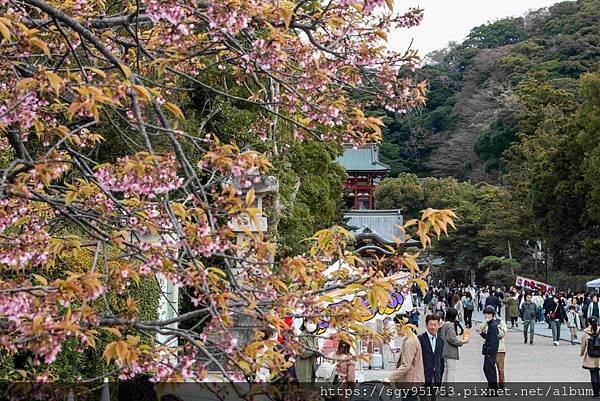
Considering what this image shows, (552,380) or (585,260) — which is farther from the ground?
(585,260)

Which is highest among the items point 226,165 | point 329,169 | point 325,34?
point 329,169

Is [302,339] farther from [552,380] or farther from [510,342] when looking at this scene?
[510,342]

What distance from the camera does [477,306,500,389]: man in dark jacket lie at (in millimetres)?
13078

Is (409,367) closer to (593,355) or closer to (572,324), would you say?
(593,355)

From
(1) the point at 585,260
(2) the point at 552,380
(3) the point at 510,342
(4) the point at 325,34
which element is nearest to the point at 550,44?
(1) the point at 585,260

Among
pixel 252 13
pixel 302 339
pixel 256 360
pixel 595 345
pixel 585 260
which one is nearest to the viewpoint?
pixel 256 360

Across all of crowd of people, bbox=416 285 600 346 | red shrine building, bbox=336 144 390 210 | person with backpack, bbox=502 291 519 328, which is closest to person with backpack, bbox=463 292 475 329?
crowd of people, bbox=416 285 600 346

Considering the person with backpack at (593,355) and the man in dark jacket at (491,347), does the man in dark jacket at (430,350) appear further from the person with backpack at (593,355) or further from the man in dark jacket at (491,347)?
the person with backpack at (593,355)

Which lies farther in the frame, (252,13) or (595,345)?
(595,345)

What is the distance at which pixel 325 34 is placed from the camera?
554 cm

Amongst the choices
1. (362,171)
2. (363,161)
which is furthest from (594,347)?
(363,161)

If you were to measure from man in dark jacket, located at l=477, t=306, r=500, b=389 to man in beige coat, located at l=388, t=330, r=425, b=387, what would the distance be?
3.90 m

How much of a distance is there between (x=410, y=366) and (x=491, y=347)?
4104 mm

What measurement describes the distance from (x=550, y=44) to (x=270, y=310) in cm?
8483
